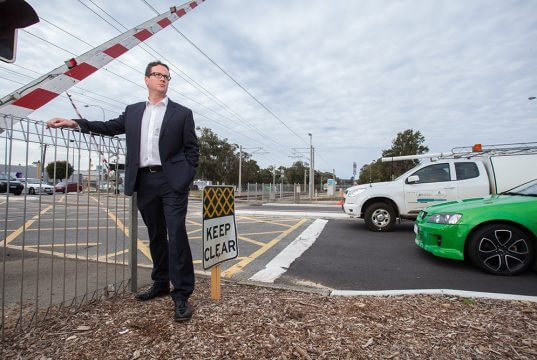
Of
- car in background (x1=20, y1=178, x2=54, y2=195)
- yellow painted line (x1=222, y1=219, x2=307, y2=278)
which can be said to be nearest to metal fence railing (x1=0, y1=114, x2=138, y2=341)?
car in background (x1=20, y1=178, x2=54, y2=195)

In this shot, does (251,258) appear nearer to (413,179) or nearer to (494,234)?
(494,234)

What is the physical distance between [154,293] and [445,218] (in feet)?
12.5

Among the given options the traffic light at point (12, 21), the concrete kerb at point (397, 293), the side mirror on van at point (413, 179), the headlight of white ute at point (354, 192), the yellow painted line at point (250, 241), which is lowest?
the concrete kerb at point (397, 293)

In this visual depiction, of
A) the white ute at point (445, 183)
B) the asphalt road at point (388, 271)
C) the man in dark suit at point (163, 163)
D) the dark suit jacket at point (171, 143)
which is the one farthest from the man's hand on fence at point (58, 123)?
the white ute at point (445, 183)

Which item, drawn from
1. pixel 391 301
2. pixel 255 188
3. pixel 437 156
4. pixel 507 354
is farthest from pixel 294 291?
pixel 255 188

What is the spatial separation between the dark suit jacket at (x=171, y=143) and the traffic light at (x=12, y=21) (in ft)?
2.51

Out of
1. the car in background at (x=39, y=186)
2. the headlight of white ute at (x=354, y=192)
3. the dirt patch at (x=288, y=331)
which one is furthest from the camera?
the headlight of white ute at (x=354, y=192)

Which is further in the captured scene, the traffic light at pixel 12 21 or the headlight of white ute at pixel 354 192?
the headlight of white ute at pixel 354 192

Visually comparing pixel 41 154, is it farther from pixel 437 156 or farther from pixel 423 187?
pixel 437 156

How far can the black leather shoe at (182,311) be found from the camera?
2383 mm

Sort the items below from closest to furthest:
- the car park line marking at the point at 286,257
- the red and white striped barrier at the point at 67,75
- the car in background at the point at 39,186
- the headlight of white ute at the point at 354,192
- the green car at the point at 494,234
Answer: the car in background at the point at 39,186 < the red and white striped barrier at the point at 67,75 < the car park line marking at the point at 286,257 < the green car at the point at 494,234 < the headlight of white ute at the point at 354,192

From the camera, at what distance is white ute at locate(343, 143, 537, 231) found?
7.11 m

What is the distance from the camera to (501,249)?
4168mm

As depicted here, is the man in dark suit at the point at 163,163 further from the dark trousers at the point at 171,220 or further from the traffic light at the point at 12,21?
the traffic light at the point at 12,21
